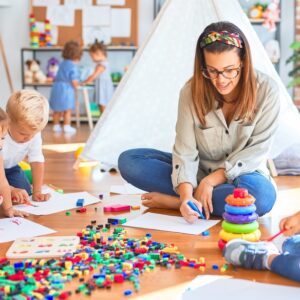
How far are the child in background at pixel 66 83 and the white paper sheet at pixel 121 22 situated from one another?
0.54 m

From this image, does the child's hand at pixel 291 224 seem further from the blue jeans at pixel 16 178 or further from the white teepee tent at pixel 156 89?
the white teepee tent at pixel 156 89

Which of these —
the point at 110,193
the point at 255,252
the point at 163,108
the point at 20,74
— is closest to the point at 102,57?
the point at 20,74

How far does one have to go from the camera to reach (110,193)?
2312 millimetres

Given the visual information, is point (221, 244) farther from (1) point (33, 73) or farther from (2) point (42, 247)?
(1) point (33, 73)

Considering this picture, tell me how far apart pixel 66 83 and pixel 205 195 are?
329 centimetres

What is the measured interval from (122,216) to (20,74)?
12.6 ft

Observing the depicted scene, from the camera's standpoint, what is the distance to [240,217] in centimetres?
150

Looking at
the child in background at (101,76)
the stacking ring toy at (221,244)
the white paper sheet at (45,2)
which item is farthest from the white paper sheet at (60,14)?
the stacking ring toy at (221,244)

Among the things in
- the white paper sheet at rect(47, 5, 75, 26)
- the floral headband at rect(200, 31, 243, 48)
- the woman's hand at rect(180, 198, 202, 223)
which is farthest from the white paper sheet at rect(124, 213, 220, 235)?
the white paper sheet at rect(47, 5, 75, 26)

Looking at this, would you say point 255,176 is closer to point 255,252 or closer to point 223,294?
point 255,252

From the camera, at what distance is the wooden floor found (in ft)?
4.28

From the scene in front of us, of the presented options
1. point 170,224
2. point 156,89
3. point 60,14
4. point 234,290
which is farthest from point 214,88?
point 60,14

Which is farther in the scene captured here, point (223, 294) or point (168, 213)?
point (168, 213)

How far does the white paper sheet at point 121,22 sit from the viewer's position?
5.32m
